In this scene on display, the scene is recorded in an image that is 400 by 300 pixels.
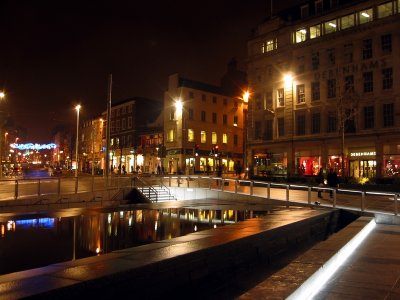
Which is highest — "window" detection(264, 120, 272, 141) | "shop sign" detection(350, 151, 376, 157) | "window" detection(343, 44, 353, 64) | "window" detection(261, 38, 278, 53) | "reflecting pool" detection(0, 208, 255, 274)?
"window" detection(261, 38, 278, 53)

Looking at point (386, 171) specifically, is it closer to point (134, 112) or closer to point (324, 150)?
point (324, 150)

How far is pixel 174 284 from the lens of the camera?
709 cm

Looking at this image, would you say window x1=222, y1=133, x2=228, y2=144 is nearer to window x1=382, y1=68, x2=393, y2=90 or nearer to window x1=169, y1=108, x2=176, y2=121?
window x1=169, y1=108, x2=176, y2=121

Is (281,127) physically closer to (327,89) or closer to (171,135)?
(327,89)

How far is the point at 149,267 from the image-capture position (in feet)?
21.7

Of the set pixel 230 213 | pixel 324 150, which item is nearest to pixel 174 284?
pixel 230 213

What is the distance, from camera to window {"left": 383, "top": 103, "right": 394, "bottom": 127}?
42.1 m

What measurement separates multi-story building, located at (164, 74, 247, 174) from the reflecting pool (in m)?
42.6

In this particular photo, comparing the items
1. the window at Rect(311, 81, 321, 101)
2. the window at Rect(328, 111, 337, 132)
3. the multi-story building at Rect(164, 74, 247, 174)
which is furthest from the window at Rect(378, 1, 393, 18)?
the multi-story building at Rect(164, 74, 247, 174)

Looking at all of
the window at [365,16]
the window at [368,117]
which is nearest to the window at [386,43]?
the window at [365,16]

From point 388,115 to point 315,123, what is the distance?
8.32 m

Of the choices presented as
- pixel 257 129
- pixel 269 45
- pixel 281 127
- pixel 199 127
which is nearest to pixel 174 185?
pixel 281 127

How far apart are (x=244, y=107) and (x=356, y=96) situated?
104ft

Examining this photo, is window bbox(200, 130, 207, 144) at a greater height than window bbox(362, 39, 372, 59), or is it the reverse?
window bbox(362, 39, 372, 59)
